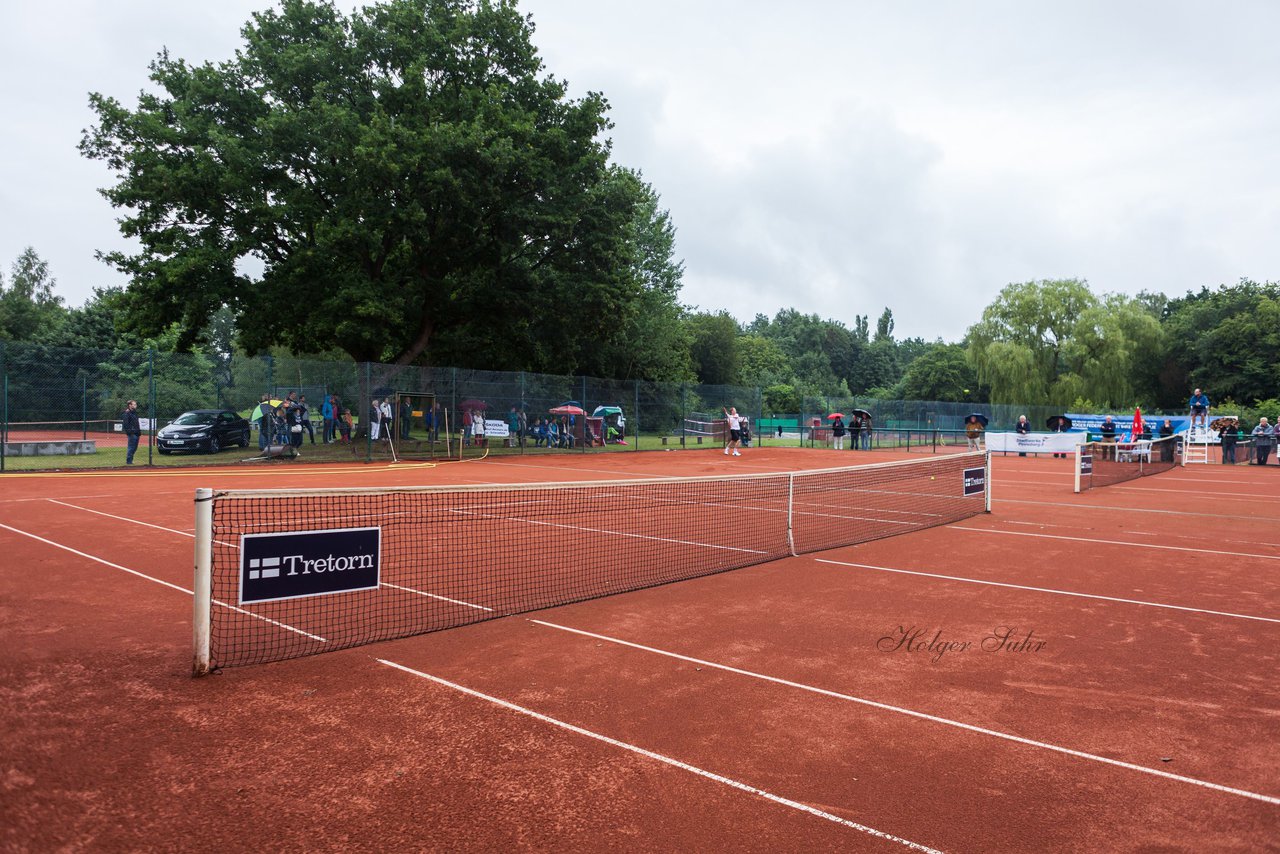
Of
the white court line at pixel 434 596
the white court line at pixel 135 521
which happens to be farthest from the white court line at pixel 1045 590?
the white court line at pixel 135 521

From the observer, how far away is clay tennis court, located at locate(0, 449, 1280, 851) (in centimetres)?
346

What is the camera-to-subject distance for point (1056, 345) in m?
53.8

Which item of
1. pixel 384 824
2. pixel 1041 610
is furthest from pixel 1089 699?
pixel 384 824

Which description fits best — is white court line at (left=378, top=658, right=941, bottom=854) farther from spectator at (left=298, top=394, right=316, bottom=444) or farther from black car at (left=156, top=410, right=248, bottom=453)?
spectator at (left=298, top=394, right=316, bottom=444)

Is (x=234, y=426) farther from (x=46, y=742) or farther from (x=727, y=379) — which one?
(x=727, y=379)

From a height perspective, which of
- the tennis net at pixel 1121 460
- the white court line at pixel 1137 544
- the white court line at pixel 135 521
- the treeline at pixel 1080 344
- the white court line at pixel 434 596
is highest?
the treeline at pixel 1080 344

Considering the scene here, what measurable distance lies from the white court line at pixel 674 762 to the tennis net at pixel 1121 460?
16864mm

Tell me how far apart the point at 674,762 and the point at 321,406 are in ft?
83.5

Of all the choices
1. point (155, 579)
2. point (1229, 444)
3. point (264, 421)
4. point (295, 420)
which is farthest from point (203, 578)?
point (1229, 444)

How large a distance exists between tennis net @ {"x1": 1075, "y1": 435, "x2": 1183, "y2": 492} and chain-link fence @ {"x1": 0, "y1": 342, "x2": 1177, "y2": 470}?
1844 cm

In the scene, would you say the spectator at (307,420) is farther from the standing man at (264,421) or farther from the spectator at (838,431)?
the spectator at (838,431)

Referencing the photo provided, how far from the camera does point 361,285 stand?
1128 inches

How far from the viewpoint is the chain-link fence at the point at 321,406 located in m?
22.0

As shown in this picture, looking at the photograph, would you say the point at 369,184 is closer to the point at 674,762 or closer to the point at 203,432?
the point at 203,432
